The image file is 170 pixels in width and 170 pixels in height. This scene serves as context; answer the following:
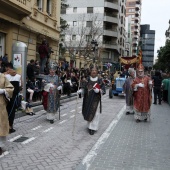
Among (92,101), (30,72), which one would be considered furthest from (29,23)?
(92,101)

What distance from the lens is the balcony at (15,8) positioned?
47.0 ft

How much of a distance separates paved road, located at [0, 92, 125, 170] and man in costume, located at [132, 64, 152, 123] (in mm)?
1172

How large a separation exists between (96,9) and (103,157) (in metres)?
51.5

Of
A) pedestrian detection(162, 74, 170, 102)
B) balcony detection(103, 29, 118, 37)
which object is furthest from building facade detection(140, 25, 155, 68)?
pedestrian detection(162, 74, 170, 102)

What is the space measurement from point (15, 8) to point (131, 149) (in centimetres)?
1084

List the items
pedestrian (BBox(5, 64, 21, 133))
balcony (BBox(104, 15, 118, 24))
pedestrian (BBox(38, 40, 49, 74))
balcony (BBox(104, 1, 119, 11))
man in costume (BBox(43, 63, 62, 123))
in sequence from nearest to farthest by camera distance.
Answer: pedestrian (BBox(5, 64, 21, 133))
man in costume (BBox(43, 63, 62, 123))
pedestrian (BBox(38, 40, 49, 74))
balcony (BBox(104, 15, 118, 24))
balcony (BBox(104, 1, 119, 11))

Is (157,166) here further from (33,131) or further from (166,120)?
(166,120)

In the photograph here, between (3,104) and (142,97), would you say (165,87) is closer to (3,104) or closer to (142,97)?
(142,97)

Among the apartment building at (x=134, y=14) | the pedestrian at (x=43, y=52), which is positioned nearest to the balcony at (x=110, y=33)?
the pedestrian at (x=43, y=52)

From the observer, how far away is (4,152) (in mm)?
6234

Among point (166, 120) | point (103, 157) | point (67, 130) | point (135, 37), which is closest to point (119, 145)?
point (103, 157)

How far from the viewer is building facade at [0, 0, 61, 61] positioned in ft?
50.2

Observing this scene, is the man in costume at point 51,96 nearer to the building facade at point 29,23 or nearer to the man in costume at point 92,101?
the man in costume at point 92,101

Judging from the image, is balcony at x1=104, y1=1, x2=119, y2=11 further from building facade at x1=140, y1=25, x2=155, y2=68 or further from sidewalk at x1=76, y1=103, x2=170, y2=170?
building facade at x1=140, y1=25, x2=155, y2=68
